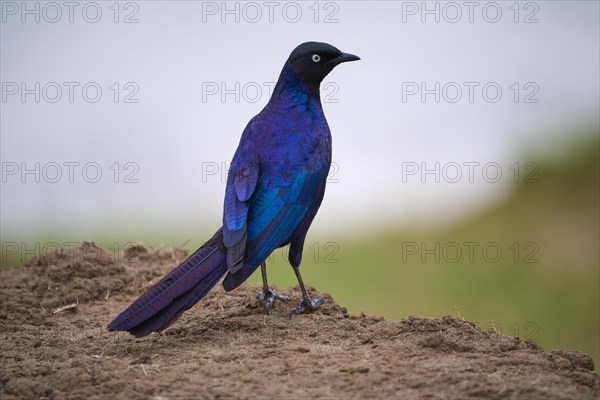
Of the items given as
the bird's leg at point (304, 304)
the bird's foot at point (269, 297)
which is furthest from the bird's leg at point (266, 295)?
the bird's leg at point (304, 304)

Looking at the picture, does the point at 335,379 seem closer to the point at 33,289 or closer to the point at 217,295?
the point at 217,295

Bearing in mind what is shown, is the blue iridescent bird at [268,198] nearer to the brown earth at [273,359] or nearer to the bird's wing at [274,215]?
the bird's wing at [274,215]

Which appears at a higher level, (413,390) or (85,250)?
(85,250)

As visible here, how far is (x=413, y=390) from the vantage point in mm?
4125

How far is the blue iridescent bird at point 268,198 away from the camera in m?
5.12

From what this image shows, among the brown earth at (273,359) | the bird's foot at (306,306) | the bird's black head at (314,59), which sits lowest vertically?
the brown earth at (273,359)

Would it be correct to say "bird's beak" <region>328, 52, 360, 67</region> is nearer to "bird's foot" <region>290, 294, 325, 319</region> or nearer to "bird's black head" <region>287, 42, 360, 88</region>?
"bird's black head" <region>287, 42, 360, 88</region>

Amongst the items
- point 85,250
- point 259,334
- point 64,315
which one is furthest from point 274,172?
point 85,250

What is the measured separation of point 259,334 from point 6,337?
1953 millimetres

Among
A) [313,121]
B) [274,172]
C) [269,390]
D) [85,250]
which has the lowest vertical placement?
[269,390]

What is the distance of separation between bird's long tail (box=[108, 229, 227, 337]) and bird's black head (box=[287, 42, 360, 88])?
1910 millimetres

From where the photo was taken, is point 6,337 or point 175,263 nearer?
point 6,337

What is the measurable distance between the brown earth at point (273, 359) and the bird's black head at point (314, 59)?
1821mm

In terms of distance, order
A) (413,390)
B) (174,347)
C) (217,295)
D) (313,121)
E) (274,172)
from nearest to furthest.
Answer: (413,390) < (174,347) < (274,172) < (313,121) < (217,295)
